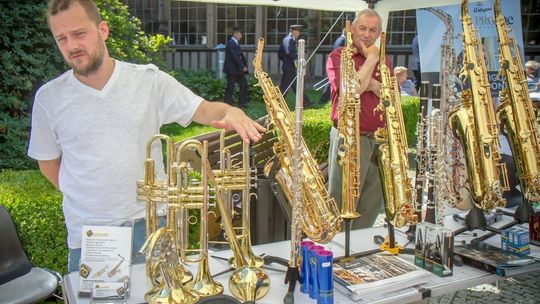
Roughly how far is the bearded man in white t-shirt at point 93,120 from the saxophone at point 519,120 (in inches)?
60.2

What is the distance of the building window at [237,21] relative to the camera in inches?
713

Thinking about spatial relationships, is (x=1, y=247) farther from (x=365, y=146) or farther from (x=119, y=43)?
(x=119, y=43)

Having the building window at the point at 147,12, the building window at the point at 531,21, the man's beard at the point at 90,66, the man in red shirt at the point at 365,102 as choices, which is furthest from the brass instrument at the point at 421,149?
the building window at the point at 147,12

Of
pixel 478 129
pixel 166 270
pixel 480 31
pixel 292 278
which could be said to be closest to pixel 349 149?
pixel 478 129

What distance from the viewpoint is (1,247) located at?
3.22 metres

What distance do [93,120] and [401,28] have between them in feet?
48.9

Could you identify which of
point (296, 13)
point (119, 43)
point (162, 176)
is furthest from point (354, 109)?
point (296, 13)

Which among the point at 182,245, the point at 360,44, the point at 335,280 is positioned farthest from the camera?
the point at 360,44

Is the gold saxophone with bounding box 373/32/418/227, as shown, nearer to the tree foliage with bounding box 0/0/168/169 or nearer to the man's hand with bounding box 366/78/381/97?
the man's hand with bounding box 366/78/381/97

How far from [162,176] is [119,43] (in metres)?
4.90

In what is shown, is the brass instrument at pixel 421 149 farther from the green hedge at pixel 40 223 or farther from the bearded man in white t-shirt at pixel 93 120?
the green hedge at pixel 40 223

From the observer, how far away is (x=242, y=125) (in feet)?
7.43

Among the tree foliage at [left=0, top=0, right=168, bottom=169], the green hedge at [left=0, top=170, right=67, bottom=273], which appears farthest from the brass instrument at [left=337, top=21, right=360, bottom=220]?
the tree foliage at [left=0, top=0, right=168, bottom=169]

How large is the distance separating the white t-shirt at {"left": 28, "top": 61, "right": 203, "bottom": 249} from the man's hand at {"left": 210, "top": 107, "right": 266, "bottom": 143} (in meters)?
0.44
